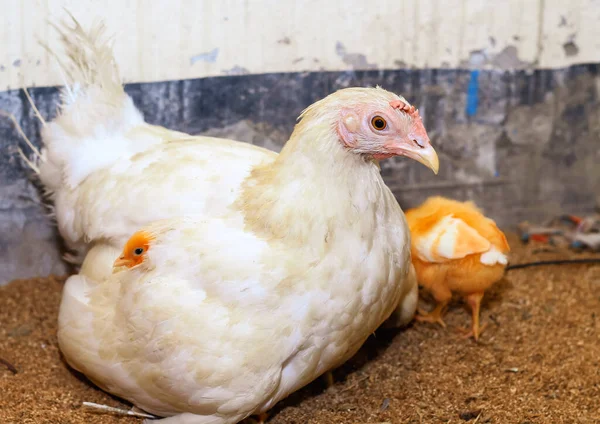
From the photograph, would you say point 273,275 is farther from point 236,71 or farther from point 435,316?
point 236,71

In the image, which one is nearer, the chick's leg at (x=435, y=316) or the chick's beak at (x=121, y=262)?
the chick's beak at (x=121, y=262)

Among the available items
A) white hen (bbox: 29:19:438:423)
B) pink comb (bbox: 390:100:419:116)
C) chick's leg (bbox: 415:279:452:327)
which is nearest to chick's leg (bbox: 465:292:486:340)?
chick's leg (bbox: 415:279:452:327)

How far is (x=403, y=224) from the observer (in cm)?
272

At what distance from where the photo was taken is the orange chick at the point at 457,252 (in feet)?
10.6

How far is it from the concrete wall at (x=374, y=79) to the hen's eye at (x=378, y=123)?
1.41 m

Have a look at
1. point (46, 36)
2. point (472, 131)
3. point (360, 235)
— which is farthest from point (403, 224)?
point (46, 36)

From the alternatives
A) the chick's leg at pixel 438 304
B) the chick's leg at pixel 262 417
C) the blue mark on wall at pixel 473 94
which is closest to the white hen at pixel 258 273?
the chick's leg at pixel 262 417

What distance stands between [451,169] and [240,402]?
2326mm

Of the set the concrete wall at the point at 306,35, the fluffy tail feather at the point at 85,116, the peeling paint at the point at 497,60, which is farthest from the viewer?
the peeling paint at the point at 497,60

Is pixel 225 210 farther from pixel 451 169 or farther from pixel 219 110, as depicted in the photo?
pixel 451 169

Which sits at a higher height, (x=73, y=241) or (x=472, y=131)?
(x=472, y=131)

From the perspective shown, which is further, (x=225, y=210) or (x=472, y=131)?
(x=472, y=131)

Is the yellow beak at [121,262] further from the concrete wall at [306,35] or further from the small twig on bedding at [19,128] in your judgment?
the concrete wall at [306,35]

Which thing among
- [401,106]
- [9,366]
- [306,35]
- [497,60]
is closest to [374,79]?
[306,35]
